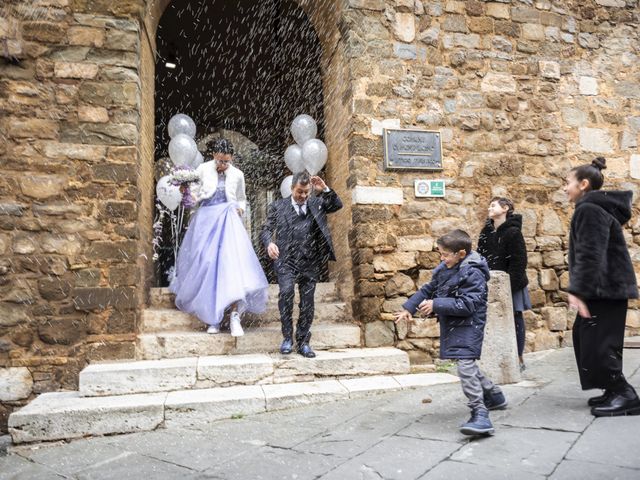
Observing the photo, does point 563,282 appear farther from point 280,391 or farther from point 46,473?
point 46,473

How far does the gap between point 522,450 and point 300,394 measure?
5.25ft

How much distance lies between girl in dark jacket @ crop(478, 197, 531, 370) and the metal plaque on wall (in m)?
0.82

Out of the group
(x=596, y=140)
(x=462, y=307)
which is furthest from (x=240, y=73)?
(x=462, y=307)

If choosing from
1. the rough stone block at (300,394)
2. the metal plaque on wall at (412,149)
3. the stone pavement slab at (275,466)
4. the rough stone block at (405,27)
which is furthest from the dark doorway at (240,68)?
the stone pavement slab at (275,466)

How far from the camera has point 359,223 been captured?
4832mm

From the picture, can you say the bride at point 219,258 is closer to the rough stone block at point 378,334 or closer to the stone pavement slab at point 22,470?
the rough stone block at point 378,334

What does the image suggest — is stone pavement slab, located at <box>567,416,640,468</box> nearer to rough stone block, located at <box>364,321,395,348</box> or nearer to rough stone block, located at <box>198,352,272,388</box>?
rough stone block, located at <box>364,321,395,348</box>

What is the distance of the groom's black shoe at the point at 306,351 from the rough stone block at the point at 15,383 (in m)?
2.09

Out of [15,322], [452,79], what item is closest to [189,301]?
[15,322]

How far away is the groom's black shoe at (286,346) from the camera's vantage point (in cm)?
416

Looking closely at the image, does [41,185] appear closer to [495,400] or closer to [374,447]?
[374,447]

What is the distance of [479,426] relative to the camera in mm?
2742

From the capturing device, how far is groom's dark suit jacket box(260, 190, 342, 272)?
434 cm

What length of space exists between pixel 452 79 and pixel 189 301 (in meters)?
3.34
